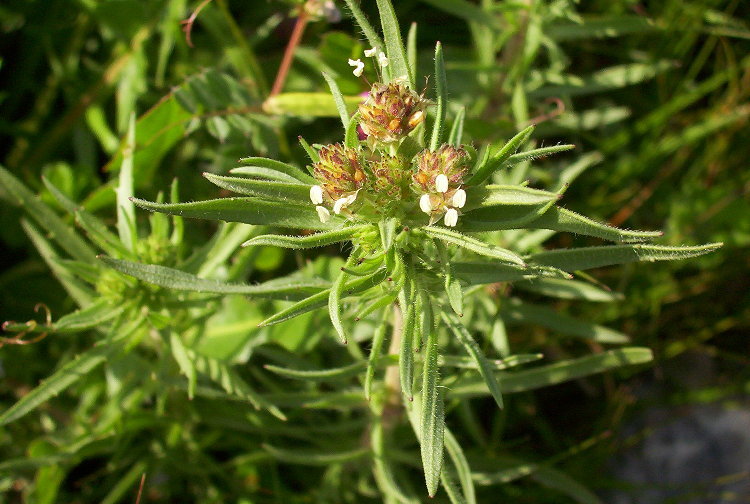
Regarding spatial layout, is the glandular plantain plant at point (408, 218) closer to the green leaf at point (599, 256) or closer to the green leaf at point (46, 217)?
the green leaf at point (599, 256)

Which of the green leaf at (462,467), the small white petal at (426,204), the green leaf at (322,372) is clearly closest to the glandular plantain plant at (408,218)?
the small white petal at (426,204)

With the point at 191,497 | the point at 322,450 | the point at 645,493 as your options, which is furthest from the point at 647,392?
the point at 191,497

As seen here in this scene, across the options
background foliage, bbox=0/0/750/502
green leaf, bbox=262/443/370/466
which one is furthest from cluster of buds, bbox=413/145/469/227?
green leaf, bbox=262/443/370/466

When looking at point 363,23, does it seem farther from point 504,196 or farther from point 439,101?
point 504,196

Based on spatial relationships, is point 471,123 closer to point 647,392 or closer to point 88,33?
point 647,392

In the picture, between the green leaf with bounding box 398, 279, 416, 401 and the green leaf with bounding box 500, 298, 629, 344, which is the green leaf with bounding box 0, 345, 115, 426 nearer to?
the green leaf with bounding box 398, 279, 416, 401
